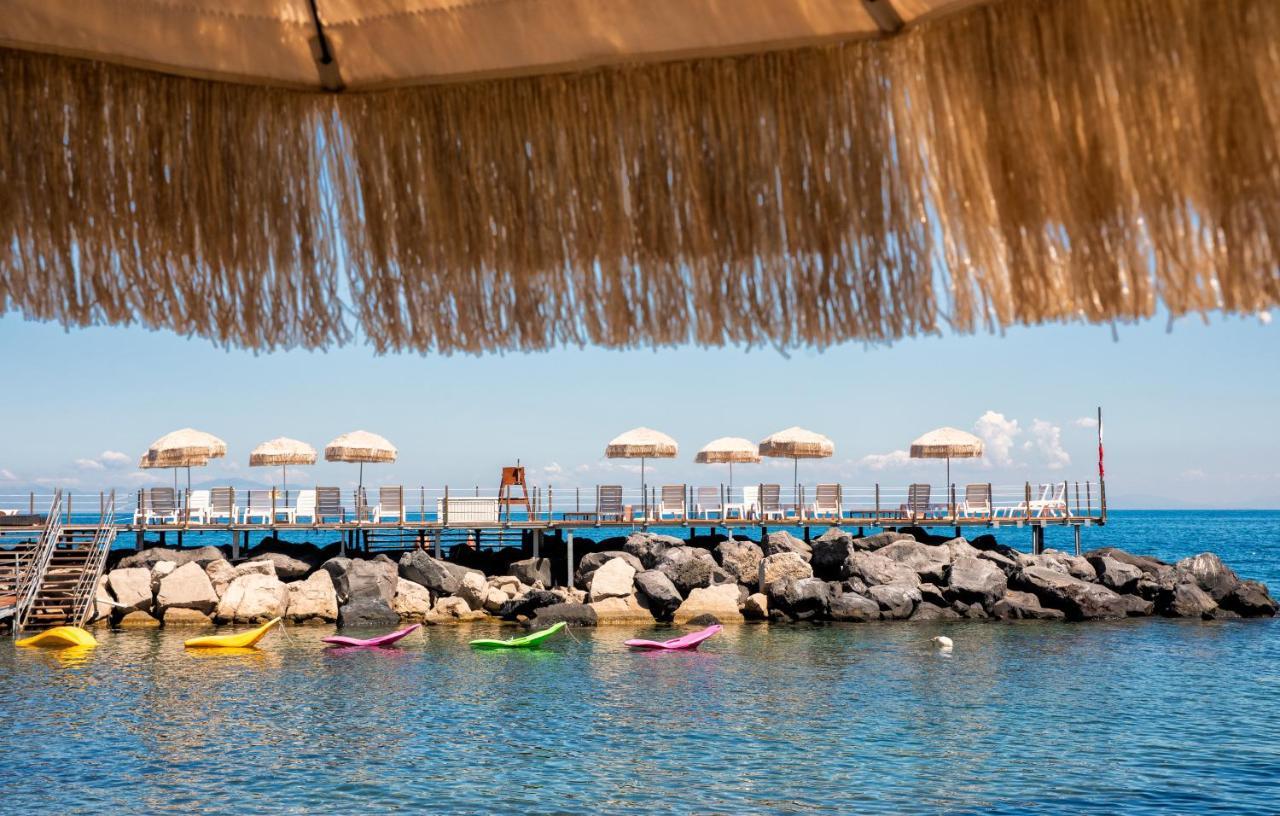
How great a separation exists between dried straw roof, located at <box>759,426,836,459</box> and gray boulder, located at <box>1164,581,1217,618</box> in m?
9.60

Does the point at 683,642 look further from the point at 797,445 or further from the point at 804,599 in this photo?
the point at 797,445

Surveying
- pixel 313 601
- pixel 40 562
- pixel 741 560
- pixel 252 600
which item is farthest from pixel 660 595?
pixel 40 562

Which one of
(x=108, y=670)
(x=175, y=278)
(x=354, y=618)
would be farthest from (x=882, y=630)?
(x=175, y=278)

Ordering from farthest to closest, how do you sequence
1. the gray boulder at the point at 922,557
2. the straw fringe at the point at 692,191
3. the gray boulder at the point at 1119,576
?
the gray boulder at the point at 1119,576 → the gray boulder at the point at 922,557 → the straw fringe at the point at 692,191

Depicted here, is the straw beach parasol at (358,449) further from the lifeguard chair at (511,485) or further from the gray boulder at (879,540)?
the gray boulder at (879,540)

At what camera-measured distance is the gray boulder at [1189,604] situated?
24891mm

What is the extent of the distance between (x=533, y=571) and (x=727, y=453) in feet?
26.6

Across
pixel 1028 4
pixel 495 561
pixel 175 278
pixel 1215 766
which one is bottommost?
pixel 1215 766

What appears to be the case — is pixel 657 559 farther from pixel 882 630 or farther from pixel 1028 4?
pixel 1028 4

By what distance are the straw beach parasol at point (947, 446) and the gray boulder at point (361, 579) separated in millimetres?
15117

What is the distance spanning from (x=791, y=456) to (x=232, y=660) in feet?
54.0

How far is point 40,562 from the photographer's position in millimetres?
21828

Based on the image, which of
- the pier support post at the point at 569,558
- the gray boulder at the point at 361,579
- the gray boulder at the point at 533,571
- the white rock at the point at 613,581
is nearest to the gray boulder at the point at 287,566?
the gray boulder at the point at 361,579

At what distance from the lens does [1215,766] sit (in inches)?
513
